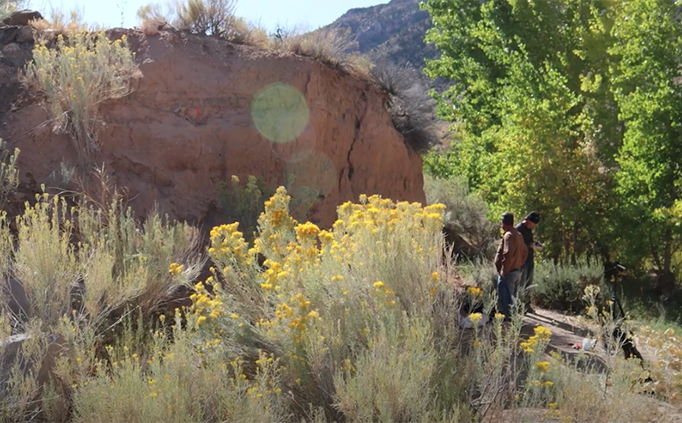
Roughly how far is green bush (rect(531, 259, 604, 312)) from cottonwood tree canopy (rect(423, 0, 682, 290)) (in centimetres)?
225

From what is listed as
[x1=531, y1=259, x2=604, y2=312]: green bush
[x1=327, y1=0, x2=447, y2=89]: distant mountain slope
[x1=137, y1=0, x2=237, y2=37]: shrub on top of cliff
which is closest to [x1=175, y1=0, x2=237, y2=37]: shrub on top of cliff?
[x1=137, y1=0, x2=237, y2=37]: shrub on top of cliff

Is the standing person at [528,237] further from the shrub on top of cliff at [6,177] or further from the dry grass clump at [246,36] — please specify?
the shrub on top of cliff at [6,177]

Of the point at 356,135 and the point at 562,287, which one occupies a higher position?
the point at 356,135

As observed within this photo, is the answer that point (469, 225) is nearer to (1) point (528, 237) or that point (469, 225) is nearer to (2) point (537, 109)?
(2) point (537, 109)

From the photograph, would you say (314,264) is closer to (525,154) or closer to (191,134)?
(191,134)

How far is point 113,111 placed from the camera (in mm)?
10289

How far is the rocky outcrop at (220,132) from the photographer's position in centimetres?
992

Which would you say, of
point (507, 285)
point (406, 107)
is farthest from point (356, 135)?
point (507, 285)

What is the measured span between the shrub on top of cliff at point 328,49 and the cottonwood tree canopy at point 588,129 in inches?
254

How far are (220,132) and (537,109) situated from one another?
9.95 m

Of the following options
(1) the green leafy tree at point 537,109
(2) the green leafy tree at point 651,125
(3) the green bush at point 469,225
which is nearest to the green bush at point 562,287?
(2) the green leafy tree at point 651,125

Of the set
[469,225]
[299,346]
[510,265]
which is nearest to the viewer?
[299,346]

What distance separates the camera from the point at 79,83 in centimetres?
952

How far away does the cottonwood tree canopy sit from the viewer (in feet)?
54.8
